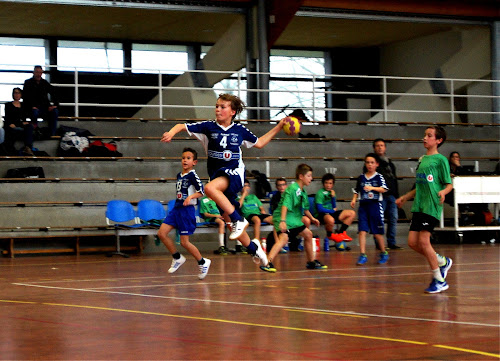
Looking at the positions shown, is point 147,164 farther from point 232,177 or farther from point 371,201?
point 232,177

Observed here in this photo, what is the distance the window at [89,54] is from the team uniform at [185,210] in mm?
17336

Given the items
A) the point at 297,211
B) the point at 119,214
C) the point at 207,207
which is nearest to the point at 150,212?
the point at 119,214

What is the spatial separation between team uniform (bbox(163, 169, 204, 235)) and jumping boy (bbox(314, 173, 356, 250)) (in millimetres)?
5702

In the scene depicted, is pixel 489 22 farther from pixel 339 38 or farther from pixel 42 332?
pixel 42 332

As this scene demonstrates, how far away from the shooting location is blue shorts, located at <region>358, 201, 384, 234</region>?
11.7m

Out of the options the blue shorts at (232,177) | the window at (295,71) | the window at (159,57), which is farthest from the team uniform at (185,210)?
the window at (295,71)

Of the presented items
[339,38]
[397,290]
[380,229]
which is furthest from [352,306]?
[339,38]

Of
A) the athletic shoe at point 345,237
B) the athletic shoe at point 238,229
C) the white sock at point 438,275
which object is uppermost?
the athletic shoe at point 238,229

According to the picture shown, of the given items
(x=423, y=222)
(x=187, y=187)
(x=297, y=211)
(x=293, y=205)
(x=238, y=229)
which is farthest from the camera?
(x=297, y=211)

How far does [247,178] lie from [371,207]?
16.6 ft

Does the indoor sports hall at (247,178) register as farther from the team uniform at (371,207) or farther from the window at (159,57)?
the team uniform at (371,207)

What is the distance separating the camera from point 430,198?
25.0 ft

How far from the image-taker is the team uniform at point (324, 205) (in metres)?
15.5

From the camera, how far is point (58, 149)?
16.2 m
